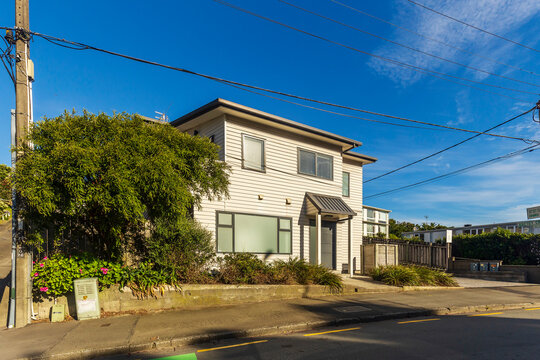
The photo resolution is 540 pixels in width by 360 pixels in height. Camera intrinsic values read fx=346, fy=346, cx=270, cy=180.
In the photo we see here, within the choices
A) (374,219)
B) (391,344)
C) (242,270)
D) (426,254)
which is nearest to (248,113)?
(242,270)

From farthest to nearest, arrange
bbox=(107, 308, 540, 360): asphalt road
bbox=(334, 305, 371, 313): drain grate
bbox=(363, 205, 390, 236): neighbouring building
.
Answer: bbox=(363, 205, 390, 236): neighbouring building < bbox=(334, 305, 371, 313): drain grate < bbox=(107, 308, 540, 360): asphalt road

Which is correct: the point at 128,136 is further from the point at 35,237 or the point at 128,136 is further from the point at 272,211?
the point at 272,211

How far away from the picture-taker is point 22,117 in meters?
7.93

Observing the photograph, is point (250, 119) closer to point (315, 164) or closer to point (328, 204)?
point (315, 164)

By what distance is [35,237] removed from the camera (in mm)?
7762

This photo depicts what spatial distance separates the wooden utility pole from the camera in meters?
7.64

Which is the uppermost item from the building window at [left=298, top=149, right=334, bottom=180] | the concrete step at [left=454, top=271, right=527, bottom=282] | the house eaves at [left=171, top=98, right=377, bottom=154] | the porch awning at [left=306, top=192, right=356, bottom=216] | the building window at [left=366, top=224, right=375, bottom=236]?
the house eaves at [left=171, top=98, right=377, bottom=154]

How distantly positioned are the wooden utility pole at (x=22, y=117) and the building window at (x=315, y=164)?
9879 millimetres

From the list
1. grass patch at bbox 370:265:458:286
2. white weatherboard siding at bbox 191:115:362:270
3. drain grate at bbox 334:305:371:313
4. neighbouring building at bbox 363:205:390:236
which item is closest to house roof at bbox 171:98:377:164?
white weatherboard siding at bbox 191:115:362:270

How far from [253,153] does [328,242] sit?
5.47 meters

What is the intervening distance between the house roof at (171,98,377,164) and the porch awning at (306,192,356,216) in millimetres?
2614

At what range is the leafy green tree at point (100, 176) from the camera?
698 cm

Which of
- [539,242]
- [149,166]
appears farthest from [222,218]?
[539,242]

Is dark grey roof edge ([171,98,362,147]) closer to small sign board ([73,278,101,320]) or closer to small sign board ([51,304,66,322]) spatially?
small sign board ([73,278,101,320])
